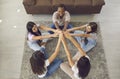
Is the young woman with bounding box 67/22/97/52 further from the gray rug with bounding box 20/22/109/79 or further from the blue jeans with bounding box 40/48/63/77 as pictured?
the blue jeans with bounding box 40/48/63/77

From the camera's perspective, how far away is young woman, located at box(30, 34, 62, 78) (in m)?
2.92

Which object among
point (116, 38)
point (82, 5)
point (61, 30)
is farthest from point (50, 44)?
point (116, 38)

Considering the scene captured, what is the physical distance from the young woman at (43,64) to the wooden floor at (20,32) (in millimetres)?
619

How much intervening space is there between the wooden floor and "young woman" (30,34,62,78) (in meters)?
0.62

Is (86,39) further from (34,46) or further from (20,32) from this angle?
(20,32)

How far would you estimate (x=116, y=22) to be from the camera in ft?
13.8

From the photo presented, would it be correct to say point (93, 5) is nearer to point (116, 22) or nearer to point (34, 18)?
point (116, 22)

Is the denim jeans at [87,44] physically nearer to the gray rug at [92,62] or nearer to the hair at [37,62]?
the gray rug at [92,62]

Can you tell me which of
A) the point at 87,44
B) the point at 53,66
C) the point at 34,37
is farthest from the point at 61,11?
the point at 53,66

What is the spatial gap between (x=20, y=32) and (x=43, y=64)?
50.1 inches

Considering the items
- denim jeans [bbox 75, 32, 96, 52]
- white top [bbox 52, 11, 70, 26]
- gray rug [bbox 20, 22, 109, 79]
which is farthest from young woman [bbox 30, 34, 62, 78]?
white top [bbox 52, 11, 70, 26]

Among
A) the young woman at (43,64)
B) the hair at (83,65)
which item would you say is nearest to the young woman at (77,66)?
the hair at (83,65)

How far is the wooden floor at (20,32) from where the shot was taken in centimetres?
364

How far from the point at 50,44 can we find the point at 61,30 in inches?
17.9
